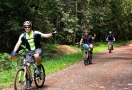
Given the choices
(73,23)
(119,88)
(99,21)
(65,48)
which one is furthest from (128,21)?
(119,88)

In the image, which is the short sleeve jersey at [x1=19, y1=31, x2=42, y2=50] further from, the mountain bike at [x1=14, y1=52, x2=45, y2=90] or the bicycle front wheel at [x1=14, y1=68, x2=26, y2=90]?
the bicycle front wheel at [x1=14, y1=68, x2=26, y2=90]

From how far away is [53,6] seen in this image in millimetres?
29188

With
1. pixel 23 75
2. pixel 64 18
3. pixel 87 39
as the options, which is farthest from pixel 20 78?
pixel 64 18

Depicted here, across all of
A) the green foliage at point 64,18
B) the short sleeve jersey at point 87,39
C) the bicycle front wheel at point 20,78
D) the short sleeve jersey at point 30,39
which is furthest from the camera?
the green foliage at point 64,18

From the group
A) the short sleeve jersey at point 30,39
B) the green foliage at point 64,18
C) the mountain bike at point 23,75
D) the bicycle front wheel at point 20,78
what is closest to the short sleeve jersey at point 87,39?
the green foliage at point 64,18

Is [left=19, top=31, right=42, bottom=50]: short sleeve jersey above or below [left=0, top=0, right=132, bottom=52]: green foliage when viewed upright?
below

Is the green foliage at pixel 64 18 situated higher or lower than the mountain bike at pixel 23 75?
Answer: higher

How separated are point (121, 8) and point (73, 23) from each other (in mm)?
27492

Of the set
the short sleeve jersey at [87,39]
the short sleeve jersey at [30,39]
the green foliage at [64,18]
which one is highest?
the green foliage at [64,18]

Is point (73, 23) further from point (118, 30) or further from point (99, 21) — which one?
point (118, 30)

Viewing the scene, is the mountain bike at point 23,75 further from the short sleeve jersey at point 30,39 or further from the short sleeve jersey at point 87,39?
the short sleeve jersey at point 87,39

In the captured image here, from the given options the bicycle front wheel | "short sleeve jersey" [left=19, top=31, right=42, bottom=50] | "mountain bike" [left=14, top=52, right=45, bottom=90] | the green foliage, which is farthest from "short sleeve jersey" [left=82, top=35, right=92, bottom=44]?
the bicycle front wheel

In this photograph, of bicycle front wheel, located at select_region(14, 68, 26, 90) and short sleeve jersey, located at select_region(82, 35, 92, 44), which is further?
short sleeve jersey, located at select_region(82, 35, 92, 44)

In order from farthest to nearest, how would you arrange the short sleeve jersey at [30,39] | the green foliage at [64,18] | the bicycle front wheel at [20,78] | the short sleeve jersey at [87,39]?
the green foliage at [64,18] < the short sleeve jersey at [87,39] < the short sleeve jersey at [30,39] < the bicycle front wheel at [20,78]
